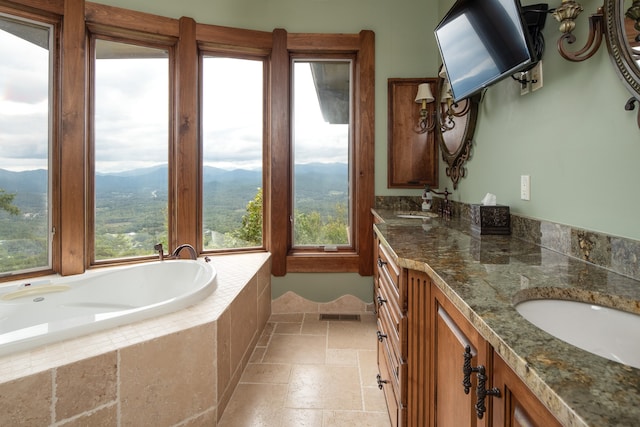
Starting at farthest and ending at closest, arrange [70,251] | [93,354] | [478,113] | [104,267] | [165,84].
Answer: [165,84] < [104,267] < [70,251] < [478,113] < [93,354]

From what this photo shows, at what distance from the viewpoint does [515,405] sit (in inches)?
24.1

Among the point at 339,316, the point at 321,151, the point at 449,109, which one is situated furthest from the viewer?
the point at 321,151

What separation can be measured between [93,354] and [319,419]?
1128 millimetres

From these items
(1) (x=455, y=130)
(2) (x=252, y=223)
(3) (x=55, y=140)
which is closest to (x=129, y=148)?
(3) (x=55, y=140)

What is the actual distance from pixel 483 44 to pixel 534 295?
133 centimetres

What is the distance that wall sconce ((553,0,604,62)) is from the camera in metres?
1.12

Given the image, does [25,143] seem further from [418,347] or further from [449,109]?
[449,109]

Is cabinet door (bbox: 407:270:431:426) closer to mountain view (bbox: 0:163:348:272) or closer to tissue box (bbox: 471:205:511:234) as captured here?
tissue box (bbox: 471:205:511:234)

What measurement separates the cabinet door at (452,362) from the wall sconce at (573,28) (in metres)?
1.00

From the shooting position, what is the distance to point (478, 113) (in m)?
2.21

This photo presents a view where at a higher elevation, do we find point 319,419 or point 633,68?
point 633,68

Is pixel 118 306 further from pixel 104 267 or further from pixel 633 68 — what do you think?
pixel 633 68

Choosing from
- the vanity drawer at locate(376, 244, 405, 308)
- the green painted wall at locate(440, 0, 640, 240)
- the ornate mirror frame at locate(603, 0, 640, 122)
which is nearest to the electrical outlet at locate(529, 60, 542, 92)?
the green painted wall at locate(440, 0, 640, 240)

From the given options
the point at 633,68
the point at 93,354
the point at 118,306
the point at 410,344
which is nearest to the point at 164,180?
the point at 118,306
